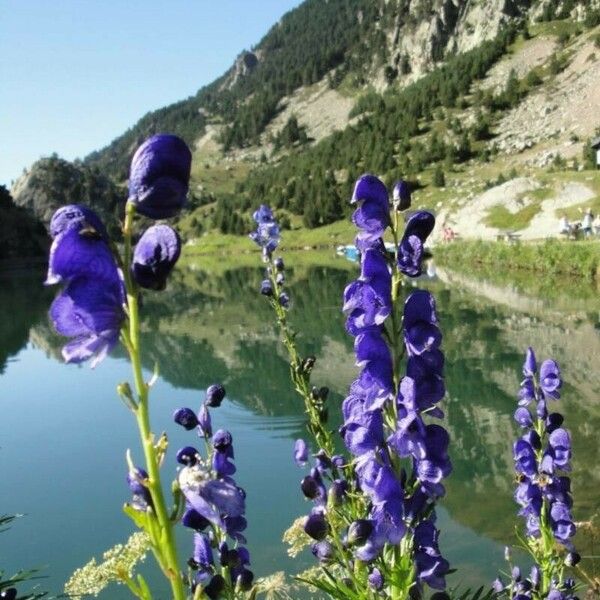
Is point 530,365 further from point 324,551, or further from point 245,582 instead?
point 245,582

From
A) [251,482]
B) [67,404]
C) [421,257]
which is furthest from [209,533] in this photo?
[67,404]

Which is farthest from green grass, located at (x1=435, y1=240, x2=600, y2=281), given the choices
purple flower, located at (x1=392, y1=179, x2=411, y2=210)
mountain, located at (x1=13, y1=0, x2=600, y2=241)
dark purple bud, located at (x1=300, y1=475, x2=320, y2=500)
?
purple flower, located at (x1=392, y1=179, x2=411, y2=210)

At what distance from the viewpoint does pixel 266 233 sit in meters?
5.37

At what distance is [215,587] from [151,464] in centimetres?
115

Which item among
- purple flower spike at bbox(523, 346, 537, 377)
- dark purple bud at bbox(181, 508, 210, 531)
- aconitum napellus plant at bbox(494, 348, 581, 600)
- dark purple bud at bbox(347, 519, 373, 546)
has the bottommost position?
aconitum napellus plant at bbox(494, 348, 581, 600)

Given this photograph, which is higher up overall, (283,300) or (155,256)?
(155,256)

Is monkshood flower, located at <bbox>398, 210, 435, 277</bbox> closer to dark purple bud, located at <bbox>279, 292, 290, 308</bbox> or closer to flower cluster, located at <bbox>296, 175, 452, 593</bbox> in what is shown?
flower cluster, located at <bbox>296, 175, 452, 593</bbox>

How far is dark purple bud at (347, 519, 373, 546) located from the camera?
76.8 inches

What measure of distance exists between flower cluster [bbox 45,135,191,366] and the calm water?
2874mm

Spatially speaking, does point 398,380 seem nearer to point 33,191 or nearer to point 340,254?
point 340,254

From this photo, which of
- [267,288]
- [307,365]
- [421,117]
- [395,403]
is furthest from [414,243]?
[421,117]

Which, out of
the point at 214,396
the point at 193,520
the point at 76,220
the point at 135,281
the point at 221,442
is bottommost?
the point at 193,520

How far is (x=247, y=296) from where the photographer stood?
3281cm

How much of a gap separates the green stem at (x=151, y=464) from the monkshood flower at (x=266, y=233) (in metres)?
4.03
